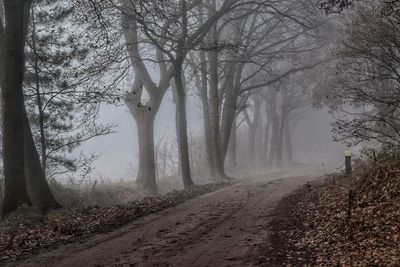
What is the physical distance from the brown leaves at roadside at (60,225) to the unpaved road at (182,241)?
0.47 m

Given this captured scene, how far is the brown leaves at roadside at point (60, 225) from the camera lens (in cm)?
1031

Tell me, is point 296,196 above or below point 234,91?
below

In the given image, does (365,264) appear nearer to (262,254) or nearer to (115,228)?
(262,254)

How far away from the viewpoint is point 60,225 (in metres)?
12.1

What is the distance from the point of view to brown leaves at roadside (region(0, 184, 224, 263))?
1031 cm

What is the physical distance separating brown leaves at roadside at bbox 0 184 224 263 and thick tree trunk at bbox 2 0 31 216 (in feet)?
2.71

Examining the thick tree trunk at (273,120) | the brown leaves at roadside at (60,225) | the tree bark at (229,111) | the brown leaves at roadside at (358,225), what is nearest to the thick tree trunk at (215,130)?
the tree bark at (229,111)

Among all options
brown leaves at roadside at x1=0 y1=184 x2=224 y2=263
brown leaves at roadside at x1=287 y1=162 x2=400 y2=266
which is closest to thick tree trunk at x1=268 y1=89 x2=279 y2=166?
brown leaves at roadside at x1=0 y1=184 x2=224 y2=263

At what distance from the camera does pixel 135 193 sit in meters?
25.5

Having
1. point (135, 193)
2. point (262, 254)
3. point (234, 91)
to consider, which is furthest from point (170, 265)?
point (234, 91)

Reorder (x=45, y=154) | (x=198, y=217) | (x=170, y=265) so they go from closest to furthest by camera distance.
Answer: (x=170, y=265) → (x=198, y=217) → (x=45, y=154)

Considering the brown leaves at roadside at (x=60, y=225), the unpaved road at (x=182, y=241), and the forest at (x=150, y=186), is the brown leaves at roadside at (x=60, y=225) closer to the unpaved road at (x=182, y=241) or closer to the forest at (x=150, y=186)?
the forest at (x=150, y=186)

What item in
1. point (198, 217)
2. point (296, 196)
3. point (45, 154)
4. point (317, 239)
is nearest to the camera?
point (317, 239)

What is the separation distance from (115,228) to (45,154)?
9.53 meters
